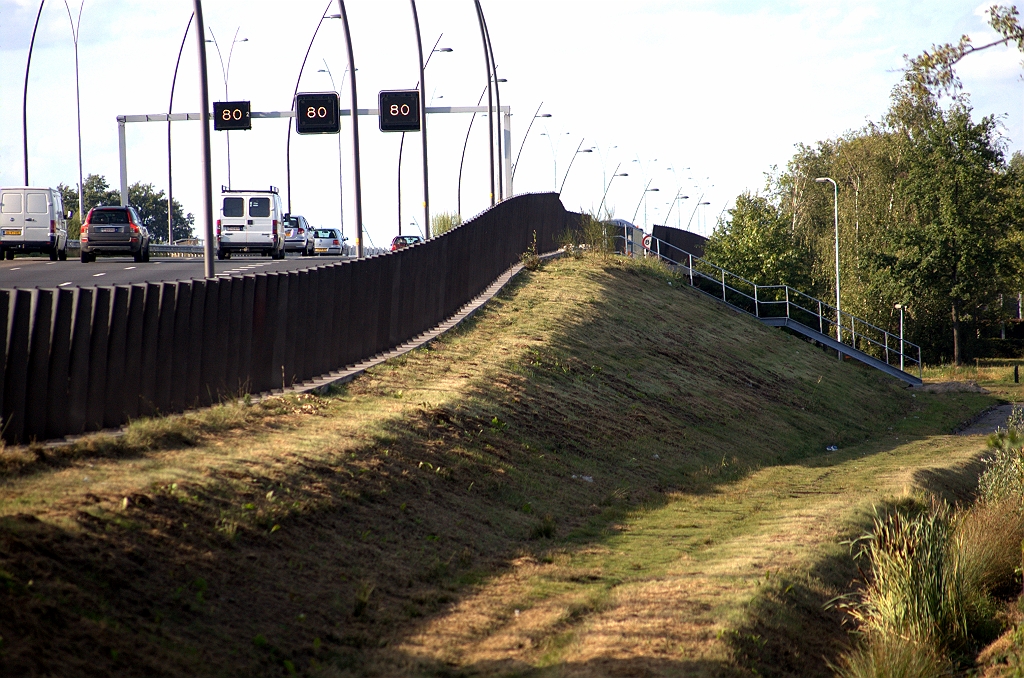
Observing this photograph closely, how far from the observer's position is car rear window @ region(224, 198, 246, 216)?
123ft

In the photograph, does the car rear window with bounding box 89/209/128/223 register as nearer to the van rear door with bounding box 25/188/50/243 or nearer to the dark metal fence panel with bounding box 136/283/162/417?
the van rear door with bounding box 25/188/50/243

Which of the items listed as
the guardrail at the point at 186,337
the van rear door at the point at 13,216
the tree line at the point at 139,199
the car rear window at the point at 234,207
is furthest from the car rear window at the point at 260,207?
the tree line at the point at 139,199

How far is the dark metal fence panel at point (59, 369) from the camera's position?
31.4ft

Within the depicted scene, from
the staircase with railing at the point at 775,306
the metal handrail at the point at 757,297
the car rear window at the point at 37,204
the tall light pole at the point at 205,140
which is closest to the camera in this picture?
the tall light pole at the point at 205,140

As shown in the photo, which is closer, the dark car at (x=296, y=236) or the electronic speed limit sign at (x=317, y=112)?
the electronic speed limit sign at (x=317, y=112)

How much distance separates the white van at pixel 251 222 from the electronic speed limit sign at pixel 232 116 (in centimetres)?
351

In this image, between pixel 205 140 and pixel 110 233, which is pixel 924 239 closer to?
pixel 110 233

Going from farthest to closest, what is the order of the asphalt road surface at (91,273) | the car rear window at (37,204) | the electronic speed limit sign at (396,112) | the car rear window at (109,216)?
the car rear window at (109,216), the car rear window at (37,204), the electronic speed limit sign at (396,112), the asphalt road surface at (91,273)

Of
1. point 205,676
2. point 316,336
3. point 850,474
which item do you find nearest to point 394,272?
point 316,336

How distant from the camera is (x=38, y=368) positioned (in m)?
9.44

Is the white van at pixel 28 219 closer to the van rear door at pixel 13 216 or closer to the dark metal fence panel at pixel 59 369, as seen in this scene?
the van rear door at pixel 13 216

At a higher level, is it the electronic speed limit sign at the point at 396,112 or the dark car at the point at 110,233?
the electronic speed limit sign at the point at 396,112

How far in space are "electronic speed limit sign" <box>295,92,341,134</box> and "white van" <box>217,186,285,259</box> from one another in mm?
5981

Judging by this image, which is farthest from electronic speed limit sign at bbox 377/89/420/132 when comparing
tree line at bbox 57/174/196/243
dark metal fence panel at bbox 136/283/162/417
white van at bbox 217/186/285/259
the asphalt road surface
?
tree line at bbox 57/174/196/243
